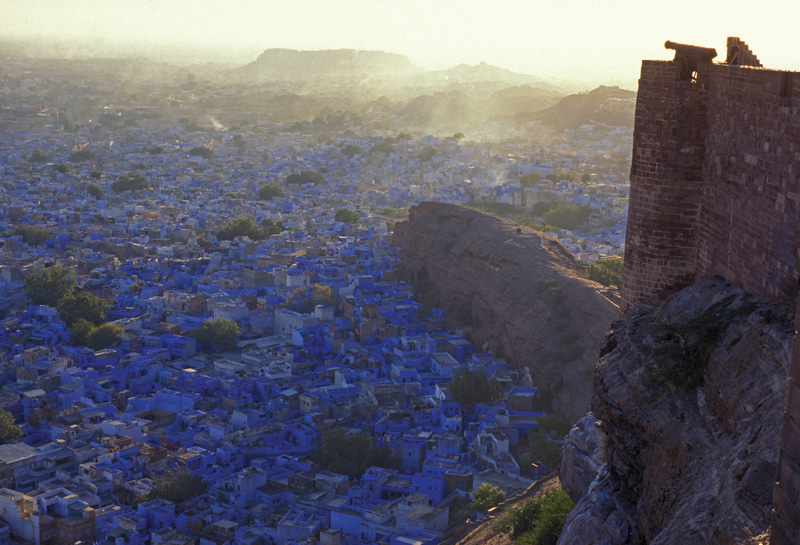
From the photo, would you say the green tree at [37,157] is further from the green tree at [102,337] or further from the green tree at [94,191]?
the green tree at [102,337]

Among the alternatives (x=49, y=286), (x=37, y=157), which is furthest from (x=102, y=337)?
(x=37, y=157)

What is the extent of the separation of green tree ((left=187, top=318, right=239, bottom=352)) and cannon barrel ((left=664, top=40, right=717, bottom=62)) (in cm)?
1501

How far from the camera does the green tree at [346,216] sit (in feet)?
107

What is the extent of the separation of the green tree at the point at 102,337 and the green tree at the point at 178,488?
6.73 metres

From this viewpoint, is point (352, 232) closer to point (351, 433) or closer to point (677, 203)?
point (351, 433)

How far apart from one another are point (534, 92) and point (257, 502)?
72037 mm

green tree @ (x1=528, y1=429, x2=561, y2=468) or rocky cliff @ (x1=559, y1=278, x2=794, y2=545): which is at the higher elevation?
rocky cliff @ (x1=559, y1=278, x2=794, y2=545)

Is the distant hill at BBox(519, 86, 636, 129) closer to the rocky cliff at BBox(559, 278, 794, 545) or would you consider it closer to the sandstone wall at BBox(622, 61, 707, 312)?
the sandstone wall at BBox(622, 61, 707, 312)

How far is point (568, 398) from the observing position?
54.2 ft

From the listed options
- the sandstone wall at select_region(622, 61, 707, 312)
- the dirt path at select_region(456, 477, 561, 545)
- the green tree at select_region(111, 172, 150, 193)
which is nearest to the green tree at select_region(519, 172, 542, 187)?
the green tree at select_region(111, 172, 150, 193)

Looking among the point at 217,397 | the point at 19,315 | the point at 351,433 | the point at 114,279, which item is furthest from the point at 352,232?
the point at 351,433

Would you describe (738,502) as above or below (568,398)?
above

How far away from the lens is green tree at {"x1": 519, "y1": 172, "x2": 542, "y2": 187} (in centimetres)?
3897

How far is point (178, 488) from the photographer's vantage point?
14008mm
